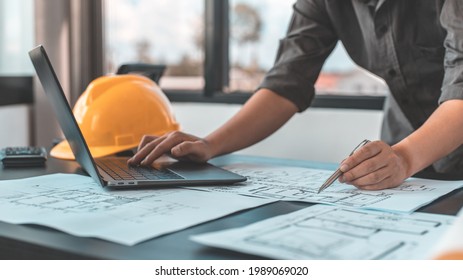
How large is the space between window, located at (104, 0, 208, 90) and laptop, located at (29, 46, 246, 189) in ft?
5.52

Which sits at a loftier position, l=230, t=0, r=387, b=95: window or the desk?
l=230, t=0, r=387, b=95: window

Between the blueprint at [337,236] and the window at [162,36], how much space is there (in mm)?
2083

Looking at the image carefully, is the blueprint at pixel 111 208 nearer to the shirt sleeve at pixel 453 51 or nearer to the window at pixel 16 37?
the shirt sleeve at pixel 453 51

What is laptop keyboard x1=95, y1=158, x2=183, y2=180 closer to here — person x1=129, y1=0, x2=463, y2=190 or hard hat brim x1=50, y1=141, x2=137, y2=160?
person x1=129, y1=0, x2=463, y2=190

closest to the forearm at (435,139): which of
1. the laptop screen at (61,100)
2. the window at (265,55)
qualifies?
the laptop screen at (61,100)

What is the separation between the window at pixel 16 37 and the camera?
2621mm

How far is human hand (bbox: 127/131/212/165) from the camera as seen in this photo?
3.98 ft

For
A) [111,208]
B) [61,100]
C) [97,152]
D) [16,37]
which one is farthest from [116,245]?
[16,37]

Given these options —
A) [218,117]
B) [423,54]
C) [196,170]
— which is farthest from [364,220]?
[218,117]

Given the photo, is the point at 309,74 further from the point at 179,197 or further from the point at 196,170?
the point at 179,197

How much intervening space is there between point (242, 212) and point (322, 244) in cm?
19

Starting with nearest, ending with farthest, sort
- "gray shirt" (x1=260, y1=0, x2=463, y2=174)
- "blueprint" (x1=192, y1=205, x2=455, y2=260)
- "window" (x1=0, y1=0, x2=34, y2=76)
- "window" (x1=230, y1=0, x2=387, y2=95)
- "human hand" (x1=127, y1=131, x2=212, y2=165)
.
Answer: "blueprint" (x1=192, y1=205, x2=455, y2=260)
"human hand" (x1=127, y1=131, x2=212, y2=165)
"gray shirt" (x1=260, y1=0, x2=463, y2=174)
"window" (x1=230, y1=0, x2=387, y2=95)
"window" (x1=0, y1=0, x2=34, y2=76)

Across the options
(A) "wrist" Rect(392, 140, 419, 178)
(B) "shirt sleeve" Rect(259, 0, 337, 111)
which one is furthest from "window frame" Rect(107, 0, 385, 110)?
(A) "wrist" Rect(392, 140, 419, 178)
